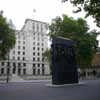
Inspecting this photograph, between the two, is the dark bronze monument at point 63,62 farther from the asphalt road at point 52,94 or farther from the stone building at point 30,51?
the stone building at point 30,51

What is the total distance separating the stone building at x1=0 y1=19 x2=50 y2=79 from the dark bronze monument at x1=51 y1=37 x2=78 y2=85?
2408 inches

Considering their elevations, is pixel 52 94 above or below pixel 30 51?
below

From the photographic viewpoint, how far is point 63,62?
19.6 meters

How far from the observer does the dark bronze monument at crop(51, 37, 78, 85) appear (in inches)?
749

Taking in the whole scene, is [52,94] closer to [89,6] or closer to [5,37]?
[89,6]

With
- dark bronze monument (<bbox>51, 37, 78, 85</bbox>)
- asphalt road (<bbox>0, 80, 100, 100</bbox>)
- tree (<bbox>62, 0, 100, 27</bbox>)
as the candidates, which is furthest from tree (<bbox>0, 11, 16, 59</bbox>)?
tree (<bbox>62, 0, 100, 27</bbox>)

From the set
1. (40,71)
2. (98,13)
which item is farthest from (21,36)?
(98,13)

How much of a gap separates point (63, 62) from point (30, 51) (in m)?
66.7

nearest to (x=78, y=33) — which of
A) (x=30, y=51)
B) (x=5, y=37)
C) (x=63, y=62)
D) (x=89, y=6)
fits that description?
(x=5, y=37)

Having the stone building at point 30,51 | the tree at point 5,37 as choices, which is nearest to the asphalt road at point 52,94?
the tree at point 5,37

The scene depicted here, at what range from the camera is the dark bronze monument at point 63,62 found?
62.4 feet

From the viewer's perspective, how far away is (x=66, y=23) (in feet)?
114

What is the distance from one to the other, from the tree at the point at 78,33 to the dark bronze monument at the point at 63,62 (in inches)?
512

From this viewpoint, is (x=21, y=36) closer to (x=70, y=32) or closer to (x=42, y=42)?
(x=42, y=42)
